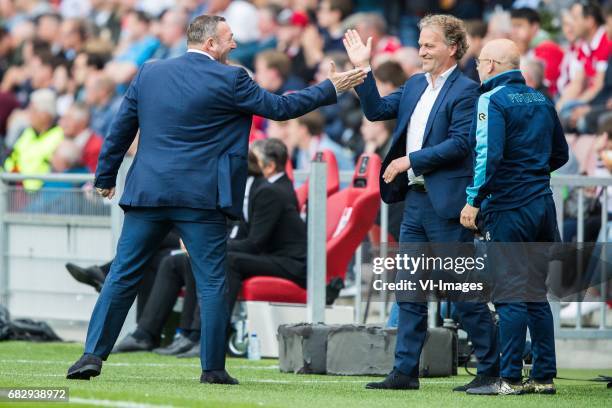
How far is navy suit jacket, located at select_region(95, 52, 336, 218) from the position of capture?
27.9 feet

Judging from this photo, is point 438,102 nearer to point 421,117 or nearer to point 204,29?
point 421,117

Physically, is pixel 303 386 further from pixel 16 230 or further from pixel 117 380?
pixel 16 230

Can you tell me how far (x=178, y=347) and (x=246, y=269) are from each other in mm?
791

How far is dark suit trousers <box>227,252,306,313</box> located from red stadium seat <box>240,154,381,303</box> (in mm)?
47

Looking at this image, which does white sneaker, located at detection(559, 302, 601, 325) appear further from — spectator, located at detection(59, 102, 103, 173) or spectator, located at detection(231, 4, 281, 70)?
spectator, located at detection(231, 4, 281, 70)

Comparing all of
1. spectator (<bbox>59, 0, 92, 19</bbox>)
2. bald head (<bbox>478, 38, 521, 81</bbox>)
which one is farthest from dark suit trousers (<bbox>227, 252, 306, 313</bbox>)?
spectator (<bbox>59, 0, 92, 19</bbox>)

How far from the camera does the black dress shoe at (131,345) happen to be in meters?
11.6

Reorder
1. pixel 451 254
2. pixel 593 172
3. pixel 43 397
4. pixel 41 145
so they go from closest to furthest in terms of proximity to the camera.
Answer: pixel 43 397 < pixel 451 254 < pixel 593 172 < pixel 41 145

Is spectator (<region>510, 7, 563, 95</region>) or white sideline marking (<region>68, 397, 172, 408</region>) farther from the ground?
spectator (<region>510, 7, 563, 95</region>)

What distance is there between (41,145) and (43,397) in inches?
435

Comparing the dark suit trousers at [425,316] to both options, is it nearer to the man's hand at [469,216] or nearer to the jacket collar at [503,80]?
the man's hand at [469,216]

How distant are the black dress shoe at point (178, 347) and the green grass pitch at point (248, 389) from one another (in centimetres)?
66

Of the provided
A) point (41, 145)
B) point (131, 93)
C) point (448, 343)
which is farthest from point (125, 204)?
point (41, 145)

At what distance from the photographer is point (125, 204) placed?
8.63 metres
